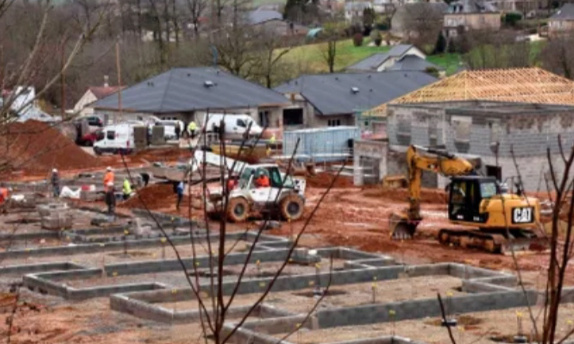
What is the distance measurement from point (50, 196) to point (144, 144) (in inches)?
495

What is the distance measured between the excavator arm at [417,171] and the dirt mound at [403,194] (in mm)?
6385

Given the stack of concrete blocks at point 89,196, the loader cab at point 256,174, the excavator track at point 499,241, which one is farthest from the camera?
the stack of concrete blocks at point 89,196

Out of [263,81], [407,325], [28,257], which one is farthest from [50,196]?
[263,81]

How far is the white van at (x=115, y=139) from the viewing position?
5053cm

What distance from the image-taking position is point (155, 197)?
37.7 metres

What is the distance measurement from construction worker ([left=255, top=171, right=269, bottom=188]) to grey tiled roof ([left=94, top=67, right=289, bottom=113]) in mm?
23072

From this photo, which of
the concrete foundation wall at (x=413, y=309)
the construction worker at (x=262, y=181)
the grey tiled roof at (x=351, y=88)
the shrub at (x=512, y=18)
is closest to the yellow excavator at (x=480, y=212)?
the construction worker at (x=262, y=181)

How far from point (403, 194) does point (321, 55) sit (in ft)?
171

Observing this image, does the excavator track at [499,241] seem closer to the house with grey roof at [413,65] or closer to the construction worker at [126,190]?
the construction worker at [126,190]

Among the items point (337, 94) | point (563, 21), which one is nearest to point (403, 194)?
point (337, 94)

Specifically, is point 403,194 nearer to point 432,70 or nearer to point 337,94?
point 337,94

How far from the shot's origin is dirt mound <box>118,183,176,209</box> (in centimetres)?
3629

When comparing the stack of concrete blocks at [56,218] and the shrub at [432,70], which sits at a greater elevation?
the shrub at [432,70]

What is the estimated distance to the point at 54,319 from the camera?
20688 mm
